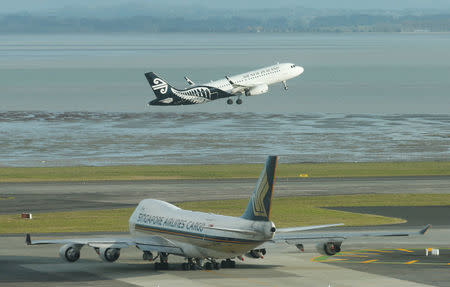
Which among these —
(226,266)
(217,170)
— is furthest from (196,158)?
(226,266)

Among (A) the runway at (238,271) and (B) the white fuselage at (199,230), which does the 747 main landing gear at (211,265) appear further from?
(B) the white fuselage at (199,230)

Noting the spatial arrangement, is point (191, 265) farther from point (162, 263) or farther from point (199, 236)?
point (199, 236)

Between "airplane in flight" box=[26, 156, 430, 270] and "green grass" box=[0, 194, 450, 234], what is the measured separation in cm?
1950

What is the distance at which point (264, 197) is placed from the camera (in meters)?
58.7

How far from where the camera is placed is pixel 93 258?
72.0 metres

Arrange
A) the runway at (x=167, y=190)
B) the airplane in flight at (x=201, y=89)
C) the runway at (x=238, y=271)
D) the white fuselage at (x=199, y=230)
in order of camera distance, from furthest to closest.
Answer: the airplane in flight at (x=201, y=89) < the runway at (x=167, y=190) < the runway at (x=238, y=271) < the white fuselage at (x=199, y=230)

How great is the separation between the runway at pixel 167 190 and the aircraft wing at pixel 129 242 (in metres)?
34.2

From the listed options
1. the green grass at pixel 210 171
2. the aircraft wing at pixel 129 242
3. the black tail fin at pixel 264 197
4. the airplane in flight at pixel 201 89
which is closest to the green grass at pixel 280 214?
the aircraft wing at pixel 129 242

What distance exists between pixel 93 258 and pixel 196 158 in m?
78.0

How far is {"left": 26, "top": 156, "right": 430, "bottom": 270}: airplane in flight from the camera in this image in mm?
58875

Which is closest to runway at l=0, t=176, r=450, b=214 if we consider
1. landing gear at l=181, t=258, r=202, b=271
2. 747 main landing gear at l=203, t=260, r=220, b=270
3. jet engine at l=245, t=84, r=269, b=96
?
landing gear at l=181, t=258, r=202, b=271

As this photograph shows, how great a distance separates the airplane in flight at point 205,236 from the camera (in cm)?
5888

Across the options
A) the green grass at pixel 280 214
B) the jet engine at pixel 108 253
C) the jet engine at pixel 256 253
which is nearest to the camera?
the jet engine at pixel 108 253

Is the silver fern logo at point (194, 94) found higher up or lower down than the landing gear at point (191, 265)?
higher up
